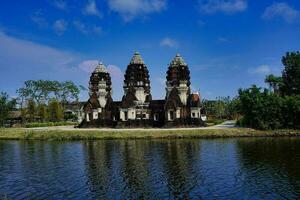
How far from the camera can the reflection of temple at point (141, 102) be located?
82.9m

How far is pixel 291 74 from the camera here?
8838cm

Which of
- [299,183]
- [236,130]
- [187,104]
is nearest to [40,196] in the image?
[299,183]

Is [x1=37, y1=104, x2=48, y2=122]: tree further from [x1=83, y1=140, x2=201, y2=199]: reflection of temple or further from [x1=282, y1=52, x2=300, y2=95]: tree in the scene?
[x1=282, y1=52, x2=300, y2=95]: tree

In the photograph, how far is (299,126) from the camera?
73188mm

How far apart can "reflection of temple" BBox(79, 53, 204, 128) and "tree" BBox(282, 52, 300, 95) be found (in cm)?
2168

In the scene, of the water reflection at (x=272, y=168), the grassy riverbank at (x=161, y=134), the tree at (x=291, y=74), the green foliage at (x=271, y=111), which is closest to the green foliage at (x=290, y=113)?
the green foliage at (x=271, y=111)

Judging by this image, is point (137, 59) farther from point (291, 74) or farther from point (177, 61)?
point (291, 74)

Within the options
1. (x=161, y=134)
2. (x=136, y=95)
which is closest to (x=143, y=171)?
(x=161, y=134)

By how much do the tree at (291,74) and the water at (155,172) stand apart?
37.2 metres

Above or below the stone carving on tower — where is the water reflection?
below

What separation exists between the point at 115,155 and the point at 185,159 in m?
9.77

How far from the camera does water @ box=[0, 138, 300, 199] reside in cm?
2758

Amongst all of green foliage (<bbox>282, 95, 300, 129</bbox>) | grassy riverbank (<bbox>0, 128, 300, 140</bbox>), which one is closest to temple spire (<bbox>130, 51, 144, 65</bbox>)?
grassy riverbank (<bbox>0, 128, 300, 140</bbox>)

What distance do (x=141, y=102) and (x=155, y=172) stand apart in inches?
2034
